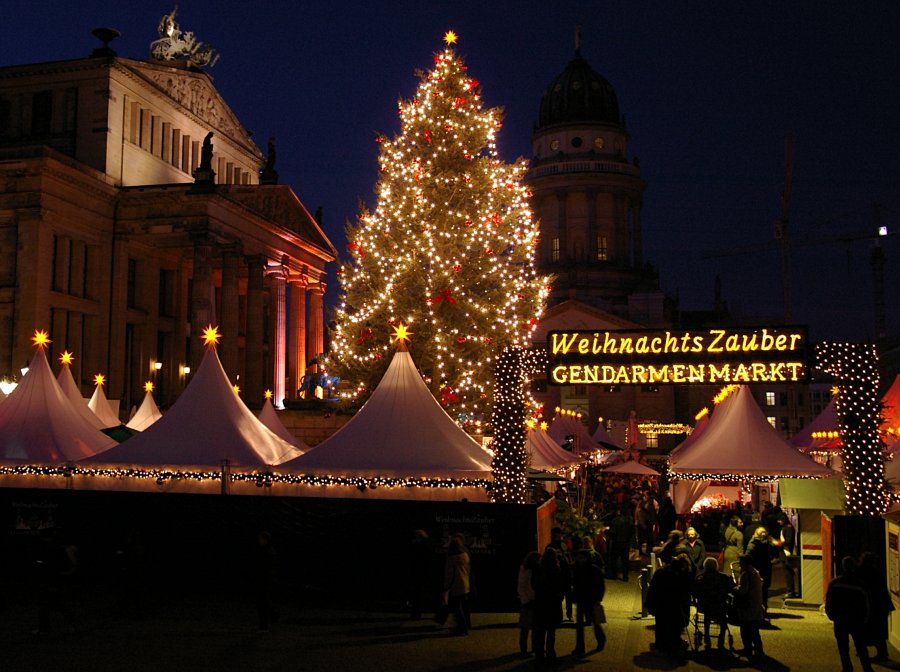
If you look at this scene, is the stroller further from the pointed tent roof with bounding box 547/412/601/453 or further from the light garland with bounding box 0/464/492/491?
the pointed tent roof with bounding box 547/412/601/453

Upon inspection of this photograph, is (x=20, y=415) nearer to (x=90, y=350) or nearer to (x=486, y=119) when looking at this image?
(x=486, y=119)

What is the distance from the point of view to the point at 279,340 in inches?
2154

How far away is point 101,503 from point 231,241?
3154cm

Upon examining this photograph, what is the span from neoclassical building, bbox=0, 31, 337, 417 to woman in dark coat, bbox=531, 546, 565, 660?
111ft

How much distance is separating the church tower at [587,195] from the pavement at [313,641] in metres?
75.2

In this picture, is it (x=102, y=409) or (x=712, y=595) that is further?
(x=102, y=409)

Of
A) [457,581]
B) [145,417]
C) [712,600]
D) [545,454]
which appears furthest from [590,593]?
[145,417]

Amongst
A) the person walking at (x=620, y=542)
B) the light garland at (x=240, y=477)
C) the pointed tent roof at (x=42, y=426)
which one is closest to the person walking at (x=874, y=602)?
the light garland at (x=240, y=477)

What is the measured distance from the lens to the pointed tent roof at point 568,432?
4252 centimetres

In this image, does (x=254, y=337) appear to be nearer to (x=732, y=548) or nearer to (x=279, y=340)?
(x=279, y=340)

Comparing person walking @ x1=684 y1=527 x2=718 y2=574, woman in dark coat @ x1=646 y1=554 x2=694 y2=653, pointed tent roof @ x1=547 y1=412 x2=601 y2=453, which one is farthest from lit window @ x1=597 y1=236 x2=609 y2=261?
woman in dark coat @ x1=646 y1=554 x2=694 y2=653

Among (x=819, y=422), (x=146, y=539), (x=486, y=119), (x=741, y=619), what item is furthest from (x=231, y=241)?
(x=741, y=619)

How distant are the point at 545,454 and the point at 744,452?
30.1 ft

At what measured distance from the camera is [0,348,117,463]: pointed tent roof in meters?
20.8
